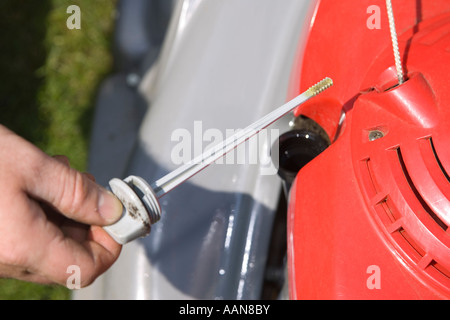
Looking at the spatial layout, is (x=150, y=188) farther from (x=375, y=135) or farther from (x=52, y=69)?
(x=52, y=69)

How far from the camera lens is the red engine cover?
57cm

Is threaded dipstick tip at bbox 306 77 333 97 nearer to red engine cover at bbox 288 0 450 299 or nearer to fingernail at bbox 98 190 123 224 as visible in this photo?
red engine cover at bbox 288 0 450 299

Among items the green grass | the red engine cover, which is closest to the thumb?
the red engine cover

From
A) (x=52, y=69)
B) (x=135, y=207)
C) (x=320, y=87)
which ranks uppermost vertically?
(x=52, y=69)

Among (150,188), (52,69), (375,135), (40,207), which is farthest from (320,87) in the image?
(52,69)

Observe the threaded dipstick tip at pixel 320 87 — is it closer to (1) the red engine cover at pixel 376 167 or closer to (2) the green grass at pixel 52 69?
(1) the red engine cover at pixel 376 167

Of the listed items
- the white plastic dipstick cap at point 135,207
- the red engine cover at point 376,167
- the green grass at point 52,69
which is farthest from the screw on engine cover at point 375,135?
the green grass at point 52,69

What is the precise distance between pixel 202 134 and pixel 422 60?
0.35 metres

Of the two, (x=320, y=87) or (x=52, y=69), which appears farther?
(x=52, y=69)

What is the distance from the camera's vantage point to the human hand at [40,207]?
2.01 ft

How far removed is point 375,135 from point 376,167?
37 mm

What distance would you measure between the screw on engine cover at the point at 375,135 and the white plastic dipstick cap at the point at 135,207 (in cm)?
23

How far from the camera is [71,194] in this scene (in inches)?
25.1

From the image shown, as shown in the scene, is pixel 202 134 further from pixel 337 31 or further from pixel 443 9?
pixel 443 9
